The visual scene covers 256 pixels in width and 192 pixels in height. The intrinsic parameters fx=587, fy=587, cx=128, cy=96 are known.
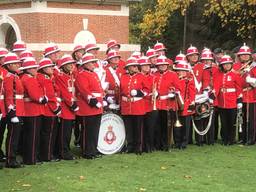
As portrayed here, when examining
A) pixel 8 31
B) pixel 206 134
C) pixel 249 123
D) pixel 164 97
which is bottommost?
pixel 206 134

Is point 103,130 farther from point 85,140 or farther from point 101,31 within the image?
point 101,31

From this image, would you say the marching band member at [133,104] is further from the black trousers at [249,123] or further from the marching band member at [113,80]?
the black trousers at [249,123]

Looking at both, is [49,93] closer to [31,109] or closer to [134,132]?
[31,109]

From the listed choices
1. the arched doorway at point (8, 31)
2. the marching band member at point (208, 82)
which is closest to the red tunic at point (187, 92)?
the marching band member at point (208, 82)

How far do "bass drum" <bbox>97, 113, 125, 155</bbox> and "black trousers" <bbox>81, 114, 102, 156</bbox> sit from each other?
10.6 inches

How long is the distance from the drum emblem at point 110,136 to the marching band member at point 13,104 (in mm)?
1778

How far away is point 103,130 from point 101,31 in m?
14.9

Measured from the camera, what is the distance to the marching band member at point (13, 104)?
30.7 feet

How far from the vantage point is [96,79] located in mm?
10328

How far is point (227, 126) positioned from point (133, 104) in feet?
7.78

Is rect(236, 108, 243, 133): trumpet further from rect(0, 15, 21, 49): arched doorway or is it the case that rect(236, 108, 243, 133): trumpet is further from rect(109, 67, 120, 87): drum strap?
rect(0, 15, 21, 49): arched doorway

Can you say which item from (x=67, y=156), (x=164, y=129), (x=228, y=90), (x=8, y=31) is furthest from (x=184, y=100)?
(x=8, y=31)

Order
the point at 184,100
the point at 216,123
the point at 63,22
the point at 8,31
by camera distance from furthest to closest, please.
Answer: the point at 8,31
the point at 63,22
the point at 216,123
the point at 184,100

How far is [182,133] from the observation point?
11617 millimetres
